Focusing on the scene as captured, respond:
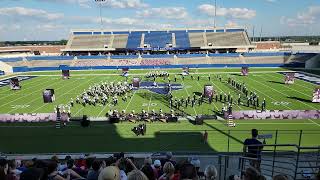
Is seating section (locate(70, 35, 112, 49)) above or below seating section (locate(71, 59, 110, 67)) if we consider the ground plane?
above

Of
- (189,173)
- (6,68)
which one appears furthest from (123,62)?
(189,173)

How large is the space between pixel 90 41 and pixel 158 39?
1632 centimetres

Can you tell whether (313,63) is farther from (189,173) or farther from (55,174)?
(55,174)

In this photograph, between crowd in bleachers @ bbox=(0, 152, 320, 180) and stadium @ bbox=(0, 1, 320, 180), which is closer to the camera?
crowd in bleachers @ bbox=(0, 152, 320, 180)

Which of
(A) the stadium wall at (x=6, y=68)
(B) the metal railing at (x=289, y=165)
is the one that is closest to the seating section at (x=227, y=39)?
(A) the stadium wall at (x=6, y=68)

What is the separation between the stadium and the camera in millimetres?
6856

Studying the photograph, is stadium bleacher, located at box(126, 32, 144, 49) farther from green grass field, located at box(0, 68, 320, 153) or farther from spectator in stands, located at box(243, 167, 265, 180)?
spectator in stands, located at box(243, 167, 265, 180)

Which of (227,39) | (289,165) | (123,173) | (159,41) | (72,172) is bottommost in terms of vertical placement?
(289,165)

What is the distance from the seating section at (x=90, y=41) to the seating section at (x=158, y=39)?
30.8ft

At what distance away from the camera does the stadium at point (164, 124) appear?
686cm

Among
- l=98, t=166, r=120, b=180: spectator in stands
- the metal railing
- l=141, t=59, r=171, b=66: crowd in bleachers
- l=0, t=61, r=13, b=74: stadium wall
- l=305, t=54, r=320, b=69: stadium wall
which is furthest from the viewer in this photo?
l=141, t=59, r=171, b=66: crowd in bleachers

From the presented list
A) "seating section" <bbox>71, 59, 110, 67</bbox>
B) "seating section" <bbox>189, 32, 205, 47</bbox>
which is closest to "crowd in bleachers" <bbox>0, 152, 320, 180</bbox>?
"seating section" <bbox>71, 59, 110, 67</bbox>

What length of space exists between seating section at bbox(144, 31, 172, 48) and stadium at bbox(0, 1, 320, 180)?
17065 millimetres

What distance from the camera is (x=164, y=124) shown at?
21.1 m
